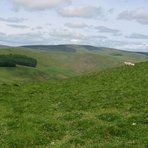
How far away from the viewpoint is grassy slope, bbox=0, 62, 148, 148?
22750 mm

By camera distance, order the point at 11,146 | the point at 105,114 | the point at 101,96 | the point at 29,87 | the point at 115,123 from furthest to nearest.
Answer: the point at 29,87, the point at 101,96, the point at 105,114, the point at 115,123, the point at 11,146

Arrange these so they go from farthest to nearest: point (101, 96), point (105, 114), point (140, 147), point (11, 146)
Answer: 1. point (101, 96)
2. point (105, 114)
3. point (11, 146)
4. point (140, 147)

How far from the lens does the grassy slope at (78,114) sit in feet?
74.6

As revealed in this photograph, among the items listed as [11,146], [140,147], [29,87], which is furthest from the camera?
[29,87]

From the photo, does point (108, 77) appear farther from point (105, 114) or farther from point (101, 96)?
point (105, 114)

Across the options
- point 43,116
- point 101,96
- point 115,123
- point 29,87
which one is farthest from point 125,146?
point 29,87

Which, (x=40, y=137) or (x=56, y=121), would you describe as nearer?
(x=40, y=137)

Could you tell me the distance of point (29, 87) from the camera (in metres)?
47.4

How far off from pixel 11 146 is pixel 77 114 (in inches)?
316

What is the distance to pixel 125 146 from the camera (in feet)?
66.1

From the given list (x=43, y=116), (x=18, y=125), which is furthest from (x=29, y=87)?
(x=18, y=125)

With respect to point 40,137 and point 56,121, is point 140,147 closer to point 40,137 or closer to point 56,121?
point 40,137

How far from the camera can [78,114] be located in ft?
95.5

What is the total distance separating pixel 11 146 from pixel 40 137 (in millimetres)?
2065
